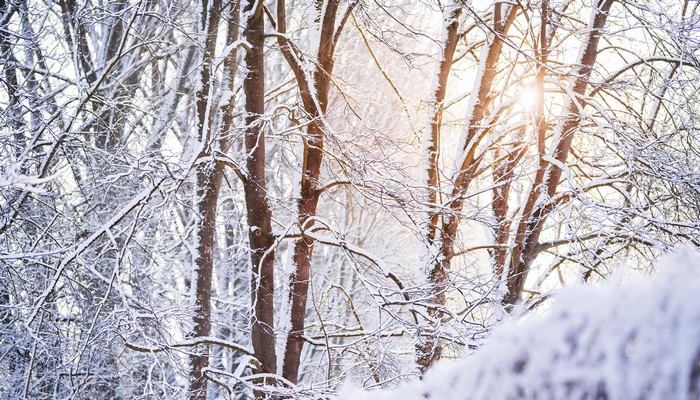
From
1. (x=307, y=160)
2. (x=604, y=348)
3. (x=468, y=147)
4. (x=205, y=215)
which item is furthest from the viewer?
(x=468, y=147)

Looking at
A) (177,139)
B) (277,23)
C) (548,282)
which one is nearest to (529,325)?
(277,23)

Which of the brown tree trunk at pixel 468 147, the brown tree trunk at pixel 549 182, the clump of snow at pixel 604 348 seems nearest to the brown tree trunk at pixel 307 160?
the brown tree trunk at pixel 468 147

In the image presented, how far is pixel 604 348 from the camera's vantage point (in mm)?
505

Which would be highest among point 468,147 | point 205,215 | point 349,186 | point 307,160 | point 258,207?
point 468,147

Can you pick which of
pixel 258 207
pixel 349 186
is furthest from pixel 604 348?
pixel 258 207

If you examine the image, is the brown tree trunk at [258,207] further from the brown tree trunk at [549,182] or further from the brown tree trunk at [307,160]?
the brown tree trunk at [549,182]

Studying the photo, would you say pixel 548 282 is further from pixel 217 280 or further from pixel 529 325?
pixel 529 325

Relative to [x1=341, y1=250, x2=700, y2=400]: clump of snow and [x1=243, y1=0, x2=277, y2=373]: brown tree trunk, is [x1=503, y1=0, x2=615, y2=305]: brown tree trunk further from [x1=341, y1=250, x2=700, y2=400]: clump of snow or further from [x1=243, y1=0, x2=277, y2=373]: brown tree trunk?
[x1=341, y1=250, x2=700, y2=400]: clump of snow

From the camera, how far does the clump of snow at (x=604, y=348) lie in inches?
18.3

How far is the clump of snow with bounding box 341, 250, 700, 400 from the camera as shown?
1.53 ft

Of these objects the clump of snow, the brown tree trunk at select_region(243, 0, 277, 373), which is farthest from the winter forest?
the clump of snow

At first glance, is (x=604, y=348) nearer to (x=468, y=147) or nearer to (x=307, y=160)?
(x=307, y=160)

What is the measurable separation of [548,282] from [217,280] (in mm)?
7834

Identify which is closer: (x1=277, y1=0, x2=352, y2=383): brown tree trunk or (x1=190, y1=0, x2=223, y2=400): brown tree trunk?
(x1=277, y1=0, x2=352, y2=383): brown tree trunk
